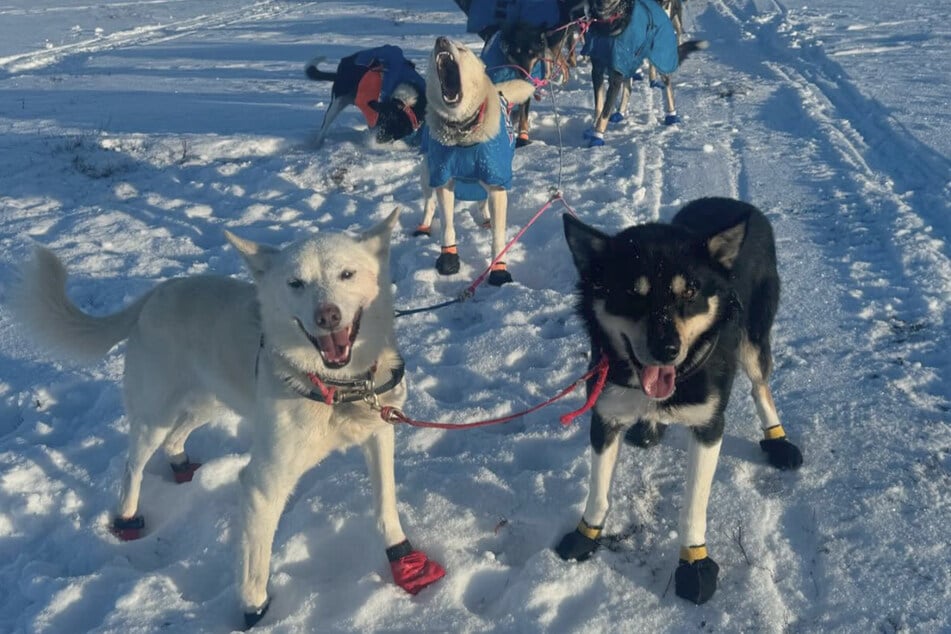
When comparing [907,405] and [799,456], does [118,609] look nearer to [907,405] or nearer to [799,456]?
[799,456]

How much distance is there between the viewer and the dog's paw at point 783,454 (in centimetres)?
311

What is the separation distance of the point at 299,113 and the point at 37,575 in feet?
26.4

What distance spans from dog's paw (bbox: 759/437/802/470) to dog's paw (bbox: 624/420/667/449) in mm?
480

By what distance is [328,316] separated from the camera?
2.34 meters

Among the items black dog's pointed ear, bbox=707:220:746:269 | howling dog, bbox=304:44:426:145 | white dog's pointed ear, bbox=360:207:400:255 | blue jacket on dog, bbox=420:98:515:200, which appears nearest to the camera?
black dog's pointed ear, bbox=707:220:746:269

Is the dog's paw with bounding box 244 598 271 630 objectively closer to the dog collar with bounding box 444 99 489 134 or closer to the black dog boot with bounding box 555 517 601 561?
the black dog boot with bounding box 555 517 601 561

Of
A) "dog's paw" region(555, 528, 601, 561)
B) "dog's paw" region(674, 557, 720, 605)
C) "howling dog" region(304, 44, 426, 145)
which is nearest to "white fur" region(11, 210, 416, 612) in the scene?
"dog's paw" region(555, 528, 601, 561)

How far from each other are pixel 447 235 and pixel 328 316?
3144 mm

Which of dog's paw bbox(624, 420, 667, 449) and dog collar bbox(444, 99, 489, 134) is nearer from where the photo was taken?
dog's paw bbox(624, 420, 667, 449)

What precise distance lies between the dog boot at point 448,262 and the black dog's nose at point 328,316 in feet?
9.91

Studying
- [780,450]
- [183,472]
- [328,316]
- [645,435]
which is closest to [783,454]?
[780,450]

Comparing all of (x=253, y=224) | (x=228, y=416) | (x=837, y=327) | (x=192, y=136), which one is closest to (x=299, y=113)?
(x=192, y=136)

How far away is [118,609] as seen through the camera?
8.66 ft

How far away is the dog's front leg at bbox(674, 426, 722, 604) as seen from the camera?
101 inches
